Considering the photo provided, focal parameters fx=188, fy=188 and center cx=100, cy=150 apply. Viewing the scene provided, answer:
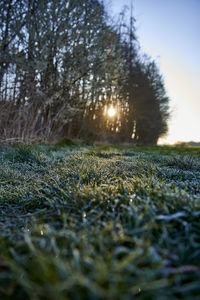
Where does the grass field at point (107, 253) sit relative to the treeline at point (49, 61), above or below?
below

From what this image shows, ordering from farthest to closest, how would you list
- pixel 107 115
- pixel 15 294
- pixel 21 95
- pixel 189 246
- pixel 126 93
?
pixel 126 93
pixel 107 115
pixel 21 95
pixel 189 246
pixel 15 294

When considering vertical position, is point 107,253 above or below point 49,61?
below

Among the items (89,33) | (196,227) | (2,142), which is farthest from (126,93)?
(196,227)

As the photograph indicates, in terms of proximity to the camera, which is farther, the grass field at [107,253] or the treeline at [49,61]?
the treeline at [49,61]

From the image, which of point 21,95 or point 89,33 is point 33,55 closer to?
point 21,95

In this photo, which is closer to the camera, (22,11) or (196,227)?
(196,227)

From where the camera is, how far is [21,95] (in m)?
5.39

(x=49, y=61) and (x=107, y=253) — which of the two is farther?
(x=49, y=61)

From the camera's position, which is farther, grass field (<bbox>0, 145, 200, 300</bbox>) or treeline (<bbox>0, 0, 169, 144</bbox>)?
A: treeline (<bbox>0, 0, 169, 144</bbox>)

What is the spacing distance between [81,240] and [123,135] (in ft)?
52.8

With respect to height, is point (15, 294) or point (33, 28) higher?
point (33, 28)

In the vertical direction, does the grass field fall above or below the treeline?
below

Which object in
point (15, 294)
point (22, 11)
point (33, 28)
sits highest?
point (22, 11)

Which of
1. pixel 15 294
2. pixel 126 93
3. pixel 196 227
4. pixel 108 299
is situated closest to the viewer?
pixel 108 299
